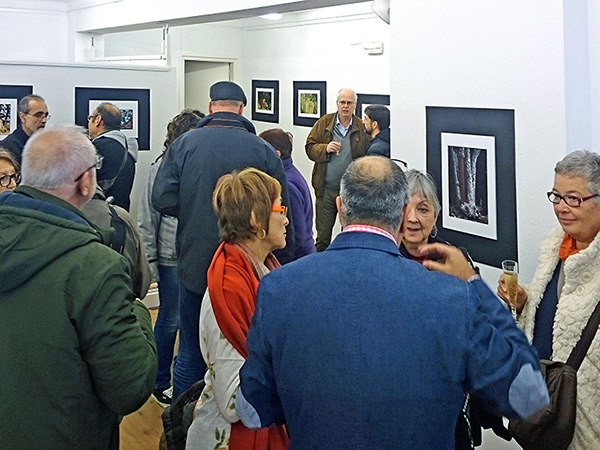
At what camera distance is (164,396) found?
3.82 m

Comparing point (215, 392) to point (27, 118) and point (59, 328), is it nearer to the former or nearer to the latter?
point (59, 328)

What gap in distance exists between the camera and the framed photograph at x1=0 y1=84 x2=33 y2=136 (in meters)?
5.48

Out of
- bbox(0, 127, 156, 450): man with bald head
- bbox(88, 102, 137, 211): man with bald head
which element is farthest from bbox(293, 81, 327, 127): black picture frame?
bbox(0, 127, 156, 450): man with bald head

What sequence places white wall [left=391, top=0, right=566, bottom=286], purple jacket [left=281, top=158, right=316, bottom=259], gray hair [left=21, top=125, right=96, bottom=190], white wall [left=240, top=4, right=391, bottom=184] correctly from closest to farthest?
1. gray hair [left=21, top=125, right=96, bottom=190]
2. white wall [left=391, top=0, right=566, bottom=286]
3. purple jacket [left=281, top=158, right=316, bottom=259]
4. white wall [left=240, top=4, right=391, bottom=184]

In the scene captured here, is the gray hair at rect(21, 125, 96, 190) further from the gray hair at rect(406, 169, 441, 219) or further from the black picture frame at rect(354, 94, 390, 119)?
the black picture frame at rect(354, 94, 390, 119)

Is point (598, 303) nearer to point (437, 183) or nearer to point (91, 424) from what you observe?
point (437, 183)

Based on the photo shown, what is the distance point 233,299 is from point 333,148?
396 cm

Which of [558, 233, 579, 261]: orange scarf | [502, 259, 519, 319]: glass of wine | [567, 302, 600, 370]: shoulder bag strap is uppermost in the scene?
[558, 233, 579, 261]: orange scarf

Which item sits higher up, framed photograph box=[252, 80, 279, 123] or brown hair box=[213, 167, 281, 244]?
framed photograph box=[252, 80, 279, 123]

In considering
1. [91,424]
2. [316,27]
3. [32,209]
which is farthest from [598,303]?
[316,27]

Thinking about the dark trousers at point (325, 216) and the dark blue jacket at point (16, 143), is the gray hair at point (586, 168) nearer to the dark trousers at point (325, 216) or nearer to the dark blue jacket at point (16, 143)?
the dark blue jacket at point (16, 143)

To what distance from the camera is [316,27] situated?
768cm

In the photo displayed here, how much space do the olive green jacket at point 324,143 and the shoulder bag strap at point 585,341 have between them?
3.99m

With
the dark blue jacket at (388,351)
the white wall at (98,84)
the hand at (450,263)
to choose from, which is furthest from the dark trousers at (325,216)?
the dark blue jacket at (388,351)
